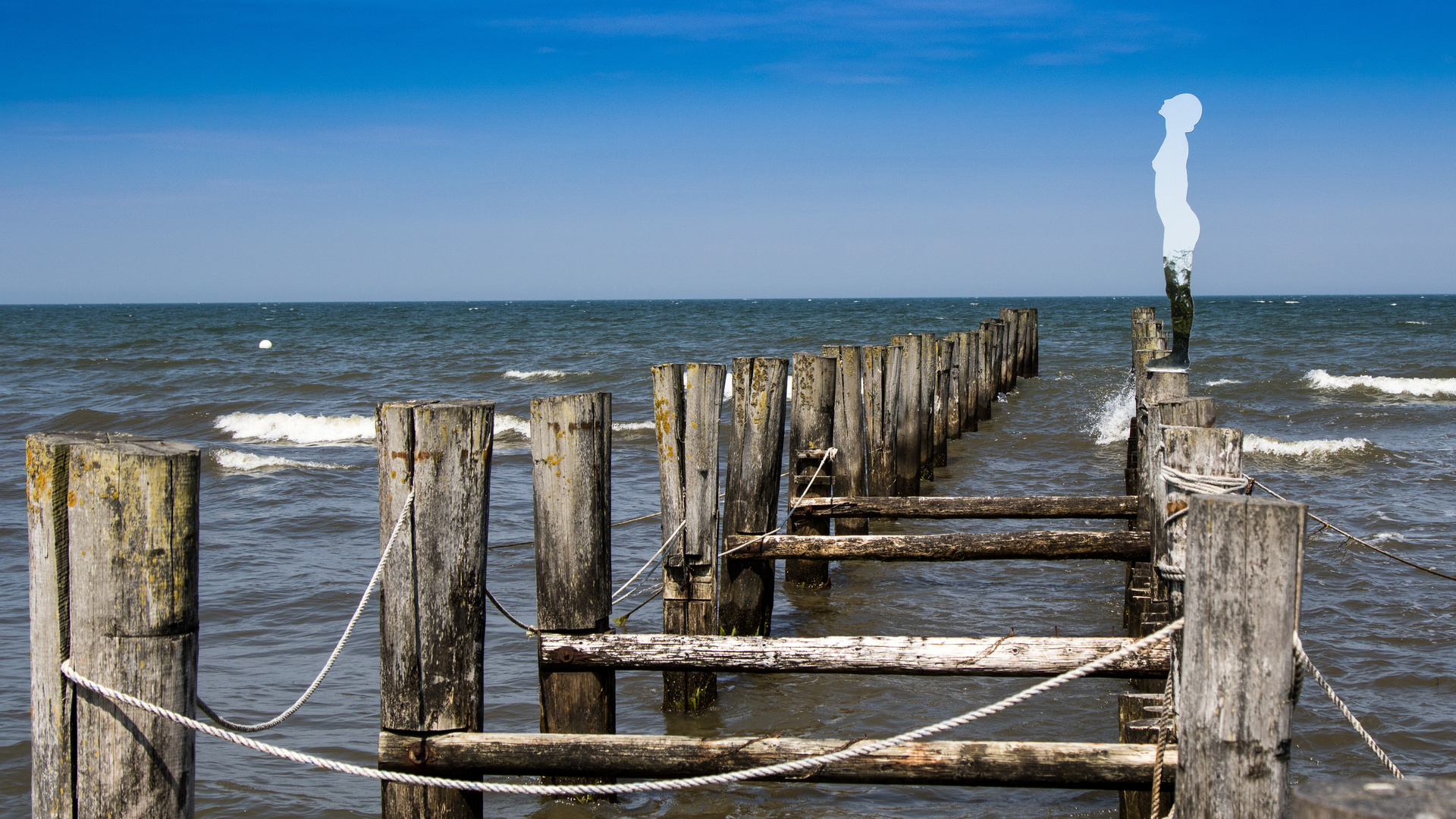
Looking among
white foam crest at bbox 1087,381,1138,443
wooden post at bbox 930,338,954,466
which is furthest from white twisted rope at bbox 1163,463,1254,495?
white foam crest at bbox 1087,381,1138,443

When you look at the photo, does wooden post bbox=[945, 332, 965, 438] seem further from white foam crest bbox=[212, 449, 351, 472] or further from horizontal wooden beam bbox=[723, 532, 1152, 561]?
white foam crest bbox=[212, 449, 351, 472]

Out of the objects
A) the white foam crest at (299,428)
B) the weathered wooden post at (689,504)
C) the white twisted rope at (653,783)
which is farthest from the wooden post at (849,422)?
the white foam crest at (299,428)

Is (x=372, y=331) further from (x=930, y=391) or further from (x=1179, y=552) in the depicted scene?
(x=1179, y=552)

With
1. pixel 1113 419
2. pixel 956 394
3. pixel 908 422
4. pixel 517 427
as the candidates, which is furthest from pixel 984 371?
pixel 517 427

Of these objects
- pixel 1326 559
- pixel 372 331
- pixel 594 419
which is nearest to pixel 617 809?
pixel 594 419

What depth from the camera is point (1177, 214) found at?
417 cm

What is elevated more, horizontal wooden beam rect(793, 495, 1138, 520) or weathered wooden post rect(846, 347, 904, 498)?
weathered wooden post rect(846, 347, 904, 498)

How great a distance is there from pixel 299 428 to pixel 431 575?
557 inches

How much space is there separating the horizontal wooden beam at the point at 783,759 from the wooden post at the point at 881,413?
5359 mm

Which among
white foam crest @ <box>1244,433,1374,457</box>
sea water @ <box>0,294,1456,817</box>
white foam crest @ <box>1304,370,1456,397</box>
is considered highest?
white foam crest @ <box>1304,370,1456,397</box>

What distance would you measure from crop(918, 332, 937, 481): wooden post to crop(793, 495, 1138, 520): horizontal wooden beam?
9.79ft

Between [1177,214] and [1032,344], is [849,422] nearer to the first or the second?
[1177,214]

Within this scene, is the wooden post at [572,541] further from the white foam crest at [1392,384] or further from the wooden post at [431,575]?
the white foam crest at [1392,384]

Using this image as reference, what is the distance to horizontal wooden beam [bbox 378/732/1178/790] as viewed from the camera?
284 cm
